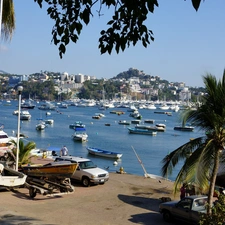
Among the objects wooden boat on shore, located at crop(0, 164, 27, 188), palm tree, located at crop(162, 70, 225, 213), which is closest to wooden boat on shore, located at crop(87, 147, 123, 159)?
wooden boat on shore, located at crop(0, 164, 27, 188)

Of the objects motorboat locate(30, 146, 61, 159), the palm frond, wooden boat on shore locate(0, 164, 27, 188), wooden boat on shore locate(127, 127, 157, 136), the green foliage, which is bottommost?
wooden boat on shore locate(127, 127, 157, 136)

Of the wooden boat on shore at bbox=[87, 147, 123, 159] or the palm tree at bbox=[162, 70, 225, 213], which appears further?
the wooden boat on shore at bbox=[87, 147, 123, 159]

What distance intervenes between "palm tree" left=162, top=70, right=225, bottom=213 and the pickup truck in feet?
7.75

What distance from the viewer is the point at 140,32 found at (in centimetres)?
579

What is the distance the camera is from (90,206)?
15.2 meters

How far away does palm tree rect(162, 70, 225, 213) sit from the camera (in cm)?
1052

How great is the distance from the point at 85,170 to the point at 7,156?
14.0 feet

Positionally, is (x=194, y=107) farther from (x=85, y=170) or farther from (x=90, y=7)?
(x=85, y=170)

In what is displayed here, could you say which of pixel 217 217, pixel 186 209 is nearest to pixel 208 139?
pixel 186 209

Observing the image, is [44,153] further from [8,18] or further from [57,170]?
[8,18]

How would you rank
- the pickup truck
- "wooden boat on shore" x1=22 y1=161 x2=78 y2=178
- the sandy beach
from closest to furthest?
the pickup truck, the sandy beach, "wooden boat on shore" x1=22 y1=161 x2=78 y2=178

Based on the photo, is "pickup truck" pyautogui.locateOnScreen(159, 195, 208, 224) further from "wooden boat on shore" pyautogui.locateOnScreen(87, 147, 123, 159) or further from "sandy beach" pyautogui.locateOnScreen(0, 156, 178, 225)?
"wooden boat on shore" pyautogui.locateOnScreen(87, 147, 123, 159)

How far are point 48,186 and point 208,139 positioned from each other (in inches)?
310

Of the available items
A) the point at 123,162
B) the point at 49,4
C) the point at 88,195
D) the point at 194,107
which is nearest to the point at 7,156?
the point at 88,195
